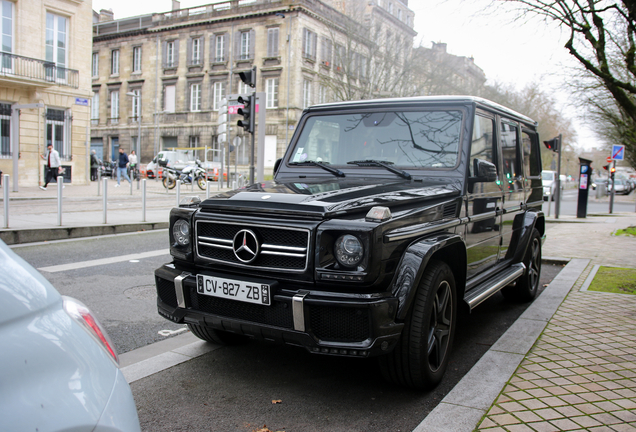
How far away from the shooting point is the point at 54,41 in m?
25.5

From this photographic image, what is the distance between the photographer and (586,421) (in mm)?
2918

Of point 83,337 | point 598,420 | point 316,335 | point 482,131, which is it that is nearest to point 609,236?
point 482,131

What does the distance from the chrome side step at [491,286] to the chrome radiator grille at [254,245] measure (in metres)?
1.49

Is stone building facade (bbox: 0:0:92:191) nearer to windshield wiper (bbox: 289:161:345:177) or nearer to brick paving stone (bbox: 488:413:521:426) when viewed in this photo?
windshield wiper (bbox: 289:161:345:177)

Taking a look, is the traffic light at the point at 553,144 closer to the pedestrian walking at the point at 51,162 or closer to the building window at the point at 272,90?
the pedestrian walking at the point at 51,162

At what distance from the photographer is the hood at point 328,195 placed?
3121mm

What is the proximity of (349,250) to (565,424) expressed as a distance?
1485 millimetres

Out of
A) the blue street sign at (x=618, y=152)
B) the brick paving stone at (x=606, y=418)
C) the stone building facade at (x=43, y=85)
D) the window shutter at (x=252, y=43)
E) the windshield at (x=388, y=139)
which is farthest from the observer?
the window shutter at (x=252, y=43)

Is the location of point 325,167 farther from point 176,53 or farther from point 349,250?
point 176,53

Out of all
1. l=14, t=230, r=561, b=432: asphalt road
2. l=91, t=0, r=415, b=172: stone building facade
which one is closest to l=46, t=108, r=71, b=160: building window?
l=91, t=0, r=415, b=172: stone building facade

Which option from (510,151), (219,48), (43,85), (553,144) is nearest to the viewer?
(510,151)

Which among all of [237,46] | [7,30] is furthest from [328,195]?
[237,46]

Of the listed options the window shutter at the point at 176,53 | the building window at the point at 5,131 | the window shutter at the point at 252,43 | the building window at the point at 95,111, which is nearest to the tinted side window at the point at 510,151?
the building window at the point at 5,131

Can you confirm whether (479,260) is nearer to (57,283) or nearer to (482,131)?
(482,131)
